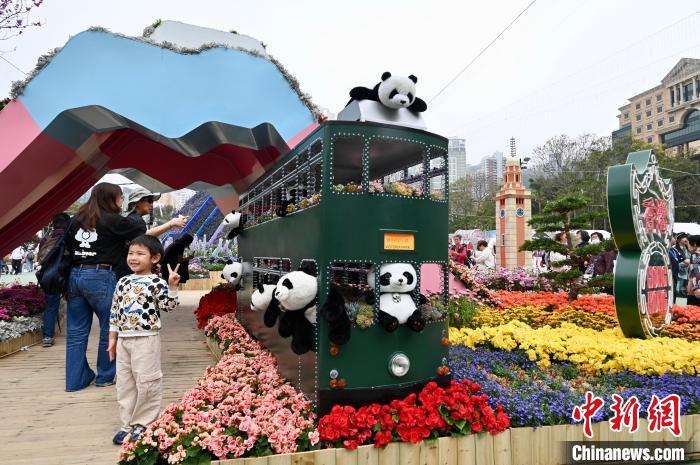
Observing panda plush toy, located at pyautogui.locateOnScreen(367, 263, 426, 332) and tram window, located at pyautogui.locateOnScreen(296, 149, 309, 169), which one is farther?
tram window, located at pyautogui.locateOnScreen(296, 149, 309, 169)

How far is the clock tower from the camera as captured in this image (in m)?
23.7

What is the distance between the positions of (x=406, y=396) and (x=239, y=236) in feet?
17.4

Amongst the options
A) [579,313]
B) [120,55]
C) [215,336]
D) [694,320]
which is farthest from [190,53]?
[694,320]

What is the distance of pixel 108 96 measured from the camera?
24.1 feet

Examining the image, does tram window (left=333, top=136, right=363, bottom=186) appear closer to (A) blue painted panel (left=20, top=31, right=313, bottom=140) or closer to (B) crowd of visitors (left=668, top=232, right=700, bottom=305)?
(A) blue painted panel (left=20, top=31, right=313, bottom=140)

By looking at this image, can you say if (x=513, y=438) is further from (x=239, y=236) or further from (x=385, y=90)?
(x=239, y=236)

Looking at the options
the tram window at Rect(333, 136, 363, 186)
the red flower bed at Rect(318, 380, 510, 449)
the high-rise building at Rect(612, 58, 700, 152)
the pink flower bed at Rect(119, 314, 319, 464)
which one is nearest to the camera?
the pink flower bed at Rect(119, 314, 319, 464)

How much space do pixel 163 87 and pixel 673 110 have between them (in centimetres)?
6250

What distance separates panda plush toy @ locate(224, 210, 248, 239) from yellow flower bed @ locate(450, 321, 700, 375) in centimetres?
395

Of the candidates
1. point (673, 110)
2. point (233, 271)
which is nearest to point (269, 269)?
point (233, 271)

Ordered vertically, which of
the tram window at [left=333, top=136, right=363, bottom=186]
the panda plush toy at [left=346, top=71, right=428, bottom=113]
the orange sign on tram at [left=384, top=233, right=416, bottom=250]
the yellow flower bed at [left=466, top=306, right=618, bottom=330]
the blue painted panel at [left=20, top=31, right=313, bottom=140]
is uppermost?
the blue painted panel at [left=20, top=31, right=313, bottom=140]

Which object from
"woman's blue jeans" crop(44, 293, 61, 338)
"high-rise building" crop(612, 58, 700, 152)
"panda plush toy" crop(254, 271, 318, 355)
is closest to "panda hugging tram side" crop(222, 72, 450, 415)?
"panda plush toy" crop(254, 271, 318, 355)

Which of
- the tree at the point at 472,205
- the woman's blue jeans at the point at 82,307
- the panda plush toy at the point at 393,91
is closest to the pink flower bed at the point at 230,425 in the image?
the woman's blue jeans at the point at 82,307

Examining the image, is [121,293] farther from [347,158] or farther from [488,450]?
[488,450]
